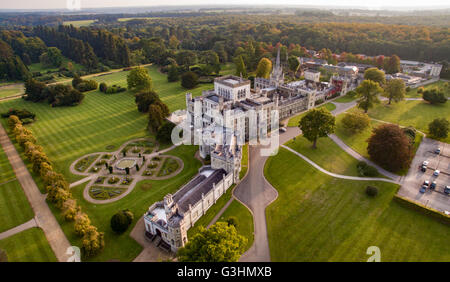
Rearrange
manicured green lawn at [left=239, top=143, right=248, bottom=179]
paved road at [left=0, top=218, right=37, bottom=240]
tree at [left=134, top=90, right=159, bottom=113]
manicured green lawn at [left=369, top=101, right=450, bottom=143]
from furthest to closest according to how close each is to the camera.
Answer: tree at [left=134, top=90, right=159, bottom=113] → manicured green lawn at [left=369, top=101, right=450, bottom=143] → manicured green lawn at [left=239, top=143, right=248, bottom=179] → paved road at [left=0, top=218, right=37, bottom=240]

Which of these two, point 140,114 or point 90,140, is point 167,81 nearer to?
point 140,114

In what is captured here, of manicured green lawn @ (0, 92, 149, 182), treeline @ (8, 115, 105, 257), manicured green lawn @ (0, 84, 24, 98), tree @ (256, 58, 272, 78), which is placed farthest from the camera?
tree @ (256, 58, 272, 78)

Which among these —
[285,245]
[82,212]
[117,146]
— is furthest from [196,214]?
[117,146]

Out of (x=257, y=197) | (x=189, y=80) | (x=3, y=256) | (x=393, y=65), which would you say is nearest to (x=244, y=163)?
(x=257, y=197)

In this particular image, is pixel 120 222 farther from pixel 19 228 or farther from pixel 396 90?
pixel 396 90

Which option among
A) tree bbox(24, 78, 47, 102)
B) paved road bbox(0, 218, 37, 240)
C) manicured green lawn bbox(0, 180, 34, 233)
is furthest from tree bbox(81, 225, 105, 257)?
tree bbox(24, 78, 47, 102)

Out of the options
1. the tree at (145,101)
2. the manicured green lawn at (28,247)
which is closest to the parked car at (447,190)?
the manicured green lawn at (28,247)

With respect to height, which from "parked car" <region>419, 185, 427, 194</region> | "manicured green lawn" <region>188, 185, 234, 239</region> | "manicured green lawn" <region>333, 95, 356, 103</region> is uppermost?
"manicured green lawn" <region>333, 95, 356, 103</region>

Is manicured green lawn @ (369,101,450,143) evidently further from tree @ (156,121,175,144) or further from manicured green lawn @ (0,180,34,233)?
manicured green lawn @ (0,180,34,233)

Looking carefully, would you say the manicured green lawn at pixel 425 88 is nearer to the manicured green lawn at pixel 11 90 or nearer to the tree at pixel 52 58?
the manicured green lawn at pixel 11 90
